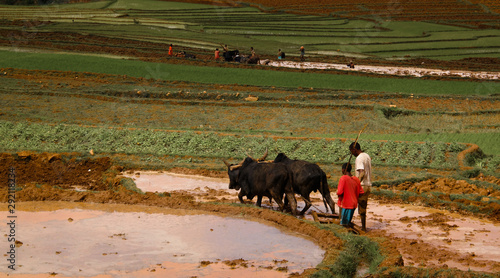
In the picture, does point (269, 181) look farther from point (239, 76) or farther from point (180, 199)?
point (239, 76)

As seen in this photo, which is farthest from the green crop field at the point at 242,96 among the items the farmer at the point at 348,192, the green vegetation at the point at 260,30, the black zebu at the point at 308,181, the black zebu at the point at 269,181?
the farmer at the point at 348,192

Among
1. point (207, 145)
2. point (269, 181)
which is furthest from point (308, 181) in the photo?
point (207, 145)

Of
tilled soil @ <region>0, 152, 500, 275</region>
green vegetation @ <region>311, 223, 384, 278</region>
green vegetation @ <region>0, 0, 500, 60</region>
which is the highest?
A: green vegetation @ <region>0, 0, 500, 60</region>

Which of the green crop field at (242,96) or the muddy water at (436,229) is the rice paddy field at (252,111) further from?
the muddy water at (436,229)

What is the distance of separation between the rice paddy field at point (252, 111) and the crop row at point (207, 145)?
0.07 meters

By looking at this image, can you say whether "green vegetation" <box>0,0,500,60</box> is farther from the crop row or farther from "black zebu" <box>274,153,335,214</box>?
"black zebu" <box>274,153,335,214</box>

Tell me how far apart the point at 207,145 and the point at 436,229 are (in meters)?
10.7

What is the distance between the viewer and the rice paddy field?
52.7 ft

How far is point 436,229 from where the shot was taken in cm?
1391

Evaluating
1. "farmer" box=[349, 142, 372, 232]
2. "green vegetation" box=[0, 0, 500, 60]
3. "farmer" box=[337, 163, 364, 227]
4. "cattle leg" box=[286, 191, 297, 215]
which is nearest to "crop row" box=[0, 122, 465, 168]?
"cattle leg" box=[286, 191, 297, 215]

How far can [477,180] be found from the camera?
18.1 metres

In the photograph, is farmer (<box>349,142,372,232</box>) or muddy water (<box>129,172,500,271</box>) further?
farmer (<box>349,142,372,232</box>)

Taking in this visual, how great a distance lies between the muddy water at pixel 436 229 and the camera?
471 inches

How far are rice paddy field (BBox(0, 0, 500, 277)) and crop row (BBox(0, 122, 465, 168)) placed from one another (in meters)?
0.07
